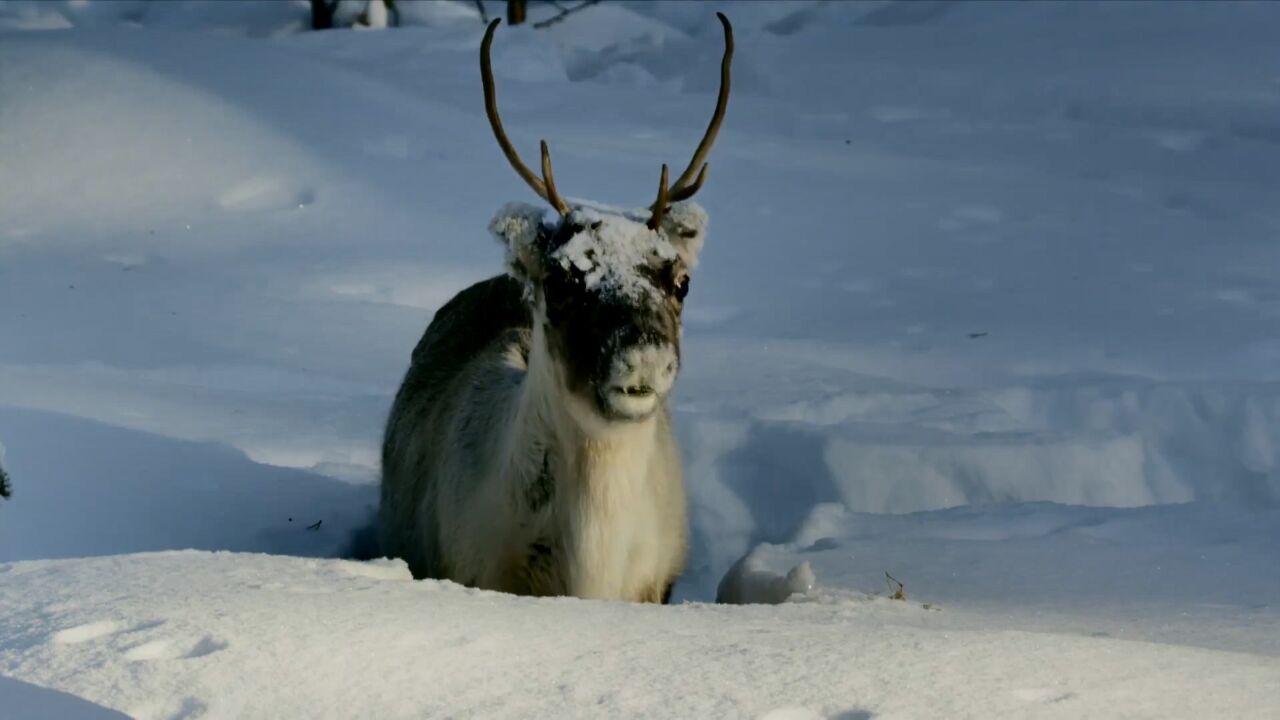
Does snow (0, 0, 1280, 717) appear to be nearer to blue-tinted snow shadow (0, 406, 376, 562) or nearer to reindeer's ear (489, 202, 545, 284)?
blue-tinted snow shadow (0, 406, 376, 562)

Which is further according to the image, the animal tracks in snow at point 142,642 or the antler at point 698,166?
the antler at point 698,166

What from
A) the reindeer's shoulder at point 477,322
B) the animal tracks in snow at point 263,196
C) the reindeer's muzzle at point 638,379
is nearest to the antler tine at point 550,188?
the reindeer's muzzle at point 638,379

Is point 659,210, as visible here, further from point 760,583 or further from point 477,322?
point 477,322

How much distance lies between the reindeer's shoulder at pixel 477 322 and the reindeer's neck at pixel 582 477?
3.33 ft

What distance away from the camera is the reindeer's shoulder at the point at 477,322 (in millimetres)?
5762

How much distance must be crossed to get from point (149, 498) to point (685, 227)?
1933mm

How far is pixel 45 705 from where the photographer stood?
2857mm

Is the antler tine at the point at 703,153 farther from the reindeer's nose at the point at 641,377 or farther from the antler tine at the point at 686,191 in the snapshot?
the reindeer's nose at the point at 641,377

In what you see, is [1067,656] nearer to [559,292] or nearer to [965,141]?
[559,292]

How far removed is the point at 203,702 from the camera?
114 inches

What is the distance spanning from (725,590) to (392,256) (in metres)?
4.00

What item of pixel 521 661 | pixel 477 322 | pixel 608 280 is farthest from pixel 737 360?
pixel 521 661

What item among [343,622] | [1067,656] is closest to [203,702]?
[343,622]

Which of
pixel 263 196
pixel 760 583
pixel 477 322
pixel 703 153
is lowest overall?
pixel 263 196
